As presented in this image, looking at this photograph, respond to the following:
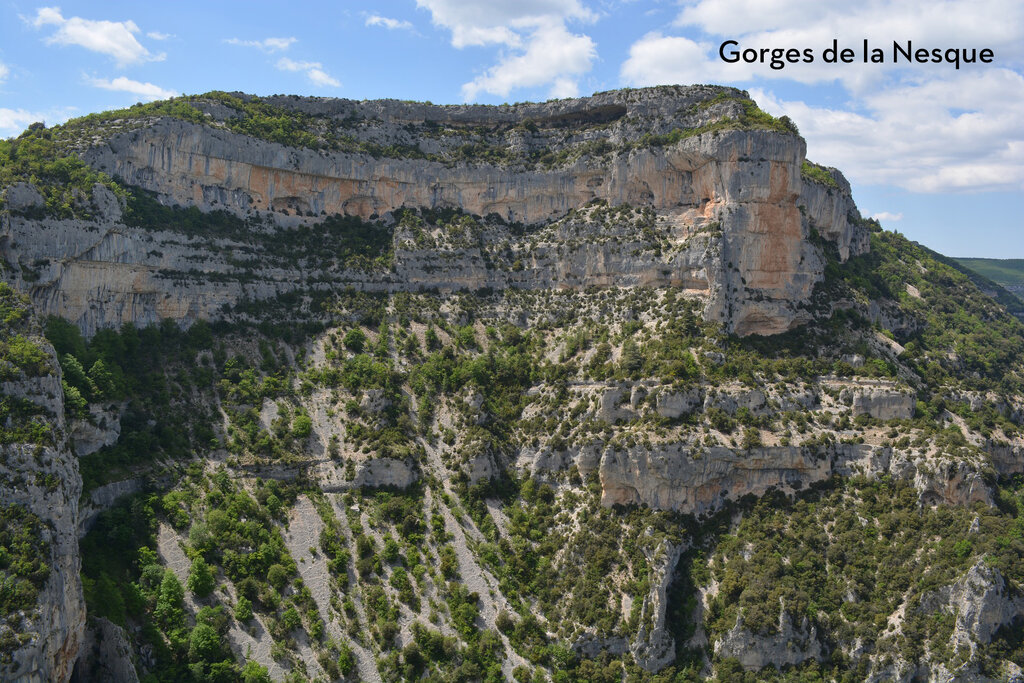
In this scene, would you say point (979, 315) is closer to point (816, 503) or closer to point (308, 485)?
point (816, 503)

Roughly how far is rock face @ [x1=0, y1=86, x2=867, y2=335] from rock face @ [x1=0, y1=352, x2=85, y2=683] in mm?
19606

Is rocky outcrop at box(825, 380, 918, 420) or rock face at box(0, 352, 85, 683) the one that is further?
rocky outcrop at box(825, 380, 918, 420)

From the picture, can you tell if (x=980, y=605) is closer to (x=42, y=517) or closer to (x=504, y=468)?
(x=504, y=468)

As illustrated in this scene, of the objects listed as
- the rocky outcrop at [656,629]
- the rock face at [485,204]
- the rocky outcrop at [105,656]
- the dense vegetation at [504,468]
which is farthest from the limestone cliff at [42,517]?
the rocky outcrop at [656,629]

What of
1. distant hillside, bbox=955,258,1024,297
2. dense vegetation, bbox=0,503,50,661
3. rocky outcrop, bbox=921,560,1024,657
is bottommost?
rocky outcrop, bbox=921,560,1024,657

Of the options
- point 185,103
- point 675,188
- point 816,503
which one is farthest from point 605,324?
point 185,103

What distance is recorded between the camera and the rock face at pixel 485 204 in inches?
2475

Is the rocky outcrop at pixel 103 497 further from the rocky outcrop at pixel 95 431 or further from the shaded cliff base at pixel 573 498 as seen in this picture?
the rocky outcrop at pixel 95 431

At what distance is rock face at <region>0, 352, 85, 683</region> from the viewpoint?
33.4 meters

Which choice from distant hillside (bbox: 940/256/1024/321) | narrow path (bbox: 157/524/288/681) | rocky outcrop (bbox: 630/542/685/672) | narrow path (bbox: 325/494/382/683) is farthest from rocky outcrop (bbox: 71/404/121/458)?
distant hillside (bbox: 940/256/1024/321)

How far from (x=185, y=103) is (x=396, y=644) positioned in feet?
181

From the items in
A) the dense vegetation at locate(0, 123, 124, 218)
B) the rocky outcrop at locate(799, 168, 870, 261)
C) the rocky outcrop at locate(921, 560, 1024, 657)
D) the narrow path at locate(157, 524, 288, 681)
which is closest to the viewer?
the rocky outcrop at locate(921, 560, 1024, 657)

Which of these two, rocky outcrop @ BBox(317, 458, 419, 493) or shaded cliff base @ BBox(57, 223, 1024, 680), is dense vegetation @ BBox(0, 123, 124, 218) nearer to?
shaded cliff base @ BBox(57, 223, 1024, 680)

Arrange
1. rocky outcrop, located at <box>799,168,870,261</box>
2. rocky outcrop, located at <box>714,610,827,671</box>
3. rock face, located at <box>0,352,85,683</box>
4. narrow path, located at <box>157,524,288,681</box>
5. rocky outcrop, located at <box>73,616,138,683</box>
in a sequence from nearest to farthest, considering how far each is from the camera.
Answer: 1. rock face, located at <box>0,352,85,683</box>
2. rocky outcrop, located at <box>73,616,138,683</box>
3. narrow path, located at <box>157,524,288,681</box>
4. rocky outcrop, located at <box>714,610,827,671</box>
5. rocky outcrop, located at <box>799,168,870,261</box>
